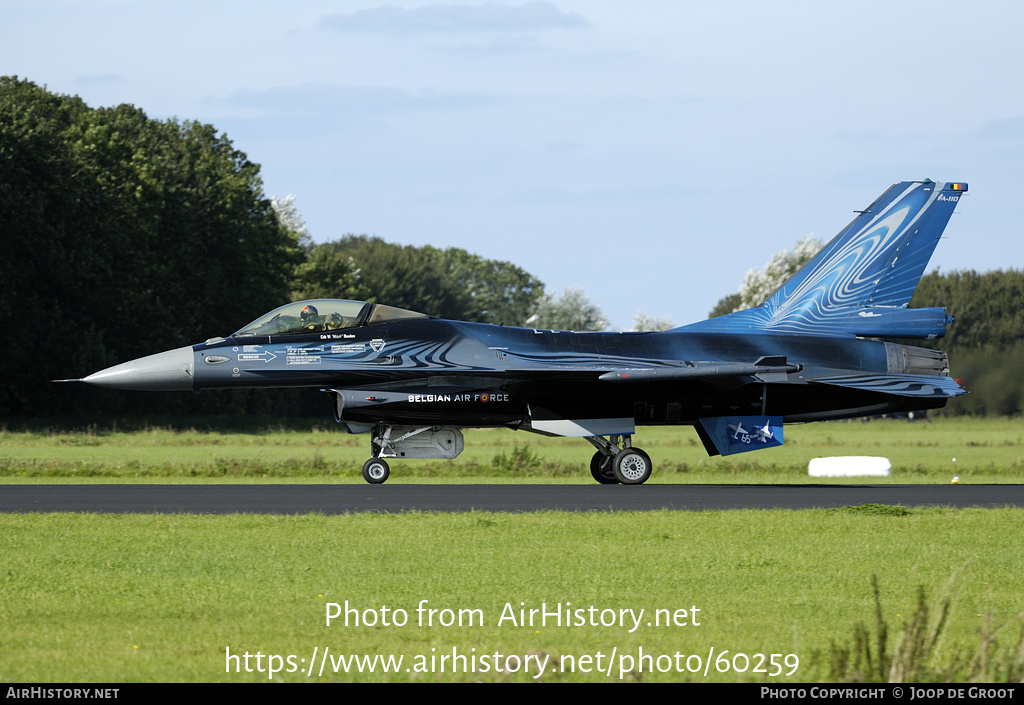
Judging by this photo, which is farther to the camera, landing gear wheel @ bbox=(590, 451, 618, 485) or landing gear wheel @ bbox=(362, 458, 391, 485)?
landing gear wheel @ bbox=(590, 451, 618, 485)

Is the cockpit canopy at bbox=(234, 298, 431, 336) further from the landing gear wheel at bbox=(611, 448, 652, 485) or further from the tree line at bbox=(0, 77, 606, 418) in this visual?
the tree line at bbox=(0, 77, 606, 418)

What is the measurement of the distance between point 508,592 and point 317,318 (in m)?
12.2

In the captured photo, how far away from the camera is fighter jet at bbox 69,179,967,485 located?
20.2 metres

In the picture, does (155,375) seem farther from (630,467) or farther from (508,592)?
(508,592)

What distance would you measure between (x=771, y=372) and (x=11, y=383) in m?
39.1

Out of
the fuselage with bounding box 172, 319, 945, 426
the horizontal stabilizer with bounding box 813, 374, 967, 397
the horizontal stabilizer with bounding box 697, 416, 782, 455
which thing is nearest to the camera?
the fuselage with bounding box 172, 319, 945, 426

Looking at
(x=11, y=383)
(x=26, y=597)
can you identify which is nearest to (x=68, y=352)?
(x=11, y=383)

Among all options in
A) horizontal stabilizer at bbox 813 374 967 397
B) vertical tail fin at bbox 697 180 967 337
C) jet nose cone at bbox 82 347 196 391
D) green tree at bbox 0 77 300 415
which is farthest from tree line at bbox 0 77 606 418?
horizontal stabilizer at bbox 813 374 967 397

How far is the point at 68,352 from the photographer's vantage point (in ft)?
167

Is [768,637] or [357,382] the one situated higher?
[357,382]

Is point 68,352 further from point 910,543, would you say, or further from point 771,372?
point 910,543

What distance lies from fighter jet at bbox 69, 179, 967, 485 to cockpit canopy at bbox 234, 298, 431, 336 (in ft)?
0.08

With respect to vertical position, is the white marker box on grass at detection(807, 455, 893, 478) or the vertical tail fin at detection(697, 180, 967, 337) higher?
the vertical tail fin at detection(697, 180, 967, 337)

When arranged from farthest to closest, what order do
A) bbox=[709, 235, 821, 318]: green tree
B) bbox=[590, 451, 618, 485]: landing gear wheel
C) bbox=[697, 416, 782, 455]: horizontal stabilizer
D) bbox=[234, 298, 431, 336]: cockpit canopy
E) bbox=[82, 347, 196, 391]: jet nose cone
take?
bbox=[709, 235, 821, 318]: green tree < bbox=[590, 451, 618, 485]: landing gear wheel < bbox=[697, 416, 782, 455]: horizontal stabilizer < bbox=[234, 298, 431, 336]: cockpit canopy < bbox=[82, 347, 196, 391]: jet nose cone
